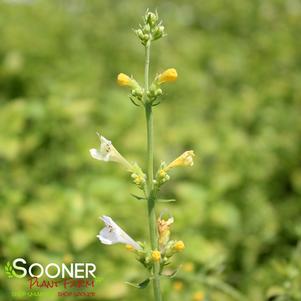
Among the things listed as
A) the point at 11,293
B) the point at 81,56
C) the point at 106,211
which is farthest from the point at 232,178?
the point at 81,56

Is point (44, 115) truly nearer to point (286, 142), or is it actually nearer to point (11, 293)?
point (11, 293)

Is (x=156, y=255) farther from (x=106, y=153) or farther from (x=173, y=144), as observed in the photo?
(x=173, y=144)

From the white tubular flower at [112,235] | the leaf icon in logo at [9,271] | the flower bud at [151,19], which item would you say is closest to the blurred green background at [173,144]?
the leaf icon in logo at [9,271]

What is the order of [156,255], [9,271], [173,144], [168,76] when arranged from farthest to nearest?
[173,144] < [9,271] < [168,76] < [156,255]

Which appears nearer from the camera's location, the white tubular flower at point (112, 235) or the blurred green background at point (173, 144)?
the white tubular flower at point (112, 235)

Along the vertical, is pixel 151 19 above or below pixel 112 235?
above

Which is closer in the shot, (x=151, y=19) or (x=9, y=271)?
(x=151, y=19)

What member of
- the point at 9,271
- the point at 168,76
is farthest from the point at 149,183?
A: the point at 9,271

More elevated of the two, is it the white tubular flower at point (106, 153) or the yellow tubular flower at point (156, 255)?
the white tubular flower at point (106, 153)

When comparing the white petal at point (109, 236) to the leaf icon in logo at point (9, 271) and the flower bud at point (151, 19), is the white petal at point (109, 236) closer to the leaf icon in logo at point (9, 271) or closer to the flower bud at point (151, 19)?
the flower bud at point (151, 19)
